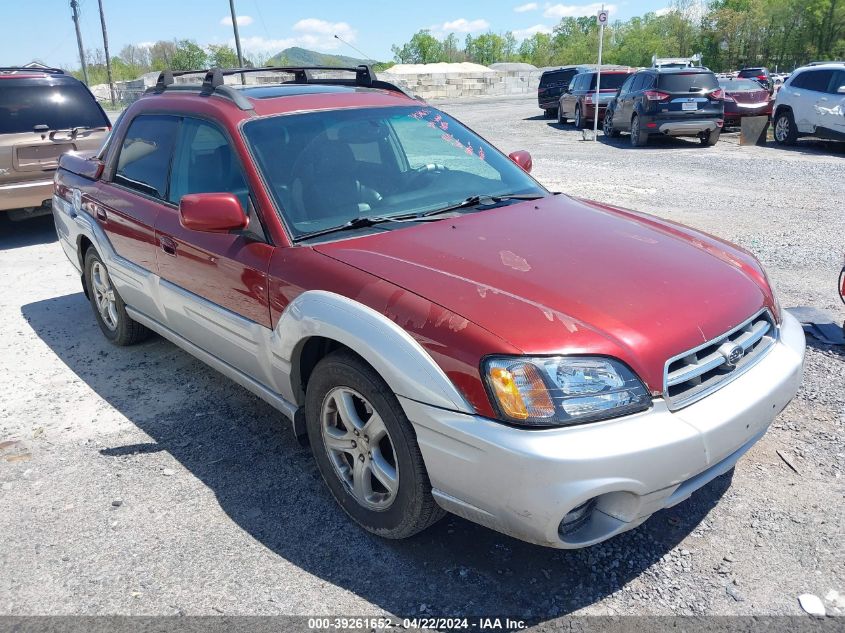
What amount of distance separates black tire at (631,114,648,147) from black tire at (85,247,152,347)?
13.0 m

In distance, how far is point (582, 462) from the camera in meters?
2.15

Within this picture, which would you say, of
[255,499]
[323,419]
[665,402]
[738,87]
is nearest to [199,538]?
[255,499]

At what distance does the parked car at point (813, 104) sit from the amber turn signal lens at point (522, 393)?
45.0ft

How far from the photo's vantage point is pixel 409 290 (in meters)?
2.56

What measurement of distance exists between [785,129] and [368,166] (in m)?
14.2

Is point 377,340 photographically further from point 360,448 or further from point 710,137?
point 710,137

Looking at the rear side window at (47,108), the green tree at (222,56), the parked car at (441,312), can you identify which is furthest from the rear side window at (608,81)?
the green tree at (222,56)

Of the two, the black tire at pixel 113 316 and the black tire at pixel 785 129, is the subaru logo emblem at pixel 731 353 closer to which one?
the black tire at pixel 113 316

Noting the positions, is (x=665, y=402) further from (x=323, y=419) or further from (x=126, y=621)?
(x=126, y=621)

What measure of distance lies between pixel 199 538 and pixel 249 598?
483 mm

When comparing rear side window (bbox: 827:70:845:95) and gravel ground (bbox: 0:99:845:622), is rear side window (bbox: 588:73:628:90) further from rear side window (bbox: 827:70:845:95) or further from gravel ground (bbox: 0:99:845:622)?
gravel ground (bbox: 0:99:845:622)

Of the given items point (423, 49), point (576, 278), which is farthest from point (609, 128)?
point (423, 49)

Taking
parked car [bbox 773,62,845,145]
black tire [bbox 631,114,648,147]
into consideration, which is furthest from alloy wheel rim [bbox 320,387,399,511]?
black tire [bbox 631,114,648,147]

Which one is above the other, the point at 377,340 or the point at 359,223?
the point at 359,223
